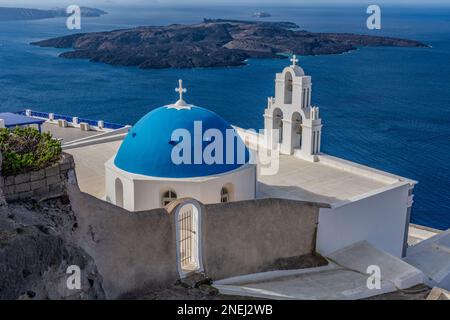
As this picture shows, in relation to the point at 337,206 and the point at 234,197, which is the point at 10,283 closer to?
the point at 234,197

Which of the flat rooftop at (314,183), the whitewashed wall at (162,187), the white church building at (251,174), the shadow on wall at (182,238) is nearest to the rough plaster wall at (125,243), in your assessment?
the shadow on wall at (182,238)

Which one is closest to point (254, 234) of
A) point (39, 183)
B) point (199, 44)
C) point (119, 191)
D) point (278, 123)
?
point (119, 191)

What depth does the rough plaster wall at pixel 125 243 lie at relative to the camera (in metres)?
11.8

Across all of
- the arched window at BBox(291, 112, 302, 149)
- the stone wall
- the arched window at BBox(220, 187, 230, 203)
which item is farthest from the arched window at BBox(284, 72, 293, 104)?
the stone wall

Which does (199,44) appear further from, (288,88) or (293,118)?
(293,118)

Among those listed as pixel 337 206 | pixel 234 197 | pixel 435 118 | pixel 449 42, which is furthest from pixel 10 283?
pixel 449 42

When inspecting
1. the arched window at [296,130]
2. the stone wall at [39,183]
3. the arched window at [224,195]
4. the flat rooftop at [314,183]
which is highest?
the stone wall at [39,183]

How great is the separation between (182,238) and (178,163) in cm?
247

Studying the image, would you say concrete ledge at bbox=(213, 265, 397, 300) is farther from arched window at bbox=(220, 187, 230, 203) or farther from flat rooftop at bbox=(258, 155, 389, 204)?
arched window at bbox=(220, 187, 230, 203)

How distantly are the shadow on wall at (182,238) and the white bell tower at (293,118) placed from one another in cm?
533

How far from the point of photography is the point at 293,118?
21719 mm

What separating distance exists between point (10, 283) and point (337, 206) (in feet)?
34.4

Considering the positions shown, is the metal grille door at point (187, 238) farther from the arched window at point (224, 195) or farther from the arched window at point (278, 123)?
the arched window at point (278, 123)

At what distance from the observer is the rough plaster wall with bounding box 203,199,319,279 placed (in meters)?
14.5
